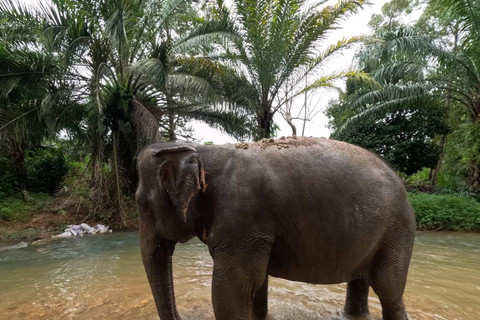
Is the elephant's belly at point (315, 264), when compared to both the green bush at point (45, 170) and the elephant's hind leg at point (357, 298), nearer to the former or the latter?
the elephant's hind leg at point (357, 298)

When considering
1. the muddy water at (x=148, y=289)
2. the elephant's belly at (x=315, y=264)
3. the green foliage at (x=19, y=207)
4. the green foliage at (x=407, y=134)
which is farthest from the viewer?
the green foliage at (x=407, y=134)

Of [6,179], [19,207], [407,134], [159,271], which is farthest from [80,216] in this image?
[407,134]

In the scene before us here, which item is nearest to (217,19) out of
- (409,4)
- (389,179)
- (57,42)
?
(57,42)

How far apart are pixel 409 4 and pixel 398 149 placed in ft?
34.6

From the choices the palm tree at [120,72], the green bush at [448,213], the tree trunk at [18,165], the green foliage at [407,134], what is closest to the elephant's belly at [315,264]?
the palm tree at [120,72]

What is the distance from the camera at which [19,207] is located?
10.3 metres

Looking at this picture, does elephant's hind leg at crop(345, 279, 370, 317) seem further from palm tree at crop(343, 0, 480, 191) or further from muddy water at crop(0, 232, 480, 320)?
palm tree at crop(343, 0, 480, 191)

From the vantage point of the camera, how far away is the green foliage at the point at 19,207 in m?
9.67

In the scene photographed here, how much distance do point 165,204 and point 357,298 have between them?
6.13 ft

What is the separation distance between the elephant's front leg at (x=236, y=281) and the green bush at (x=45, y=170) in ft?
43.0

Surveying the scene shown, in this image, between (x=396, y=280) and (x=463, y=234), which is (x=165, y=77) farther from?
(x=463, y=234)

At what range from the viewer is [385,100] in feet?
39.1

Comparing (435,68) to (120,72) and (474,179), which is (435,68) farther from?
(120,72)

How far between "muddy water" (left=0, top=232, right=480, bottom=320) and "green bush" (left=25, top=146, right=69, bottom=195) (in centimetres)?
762
